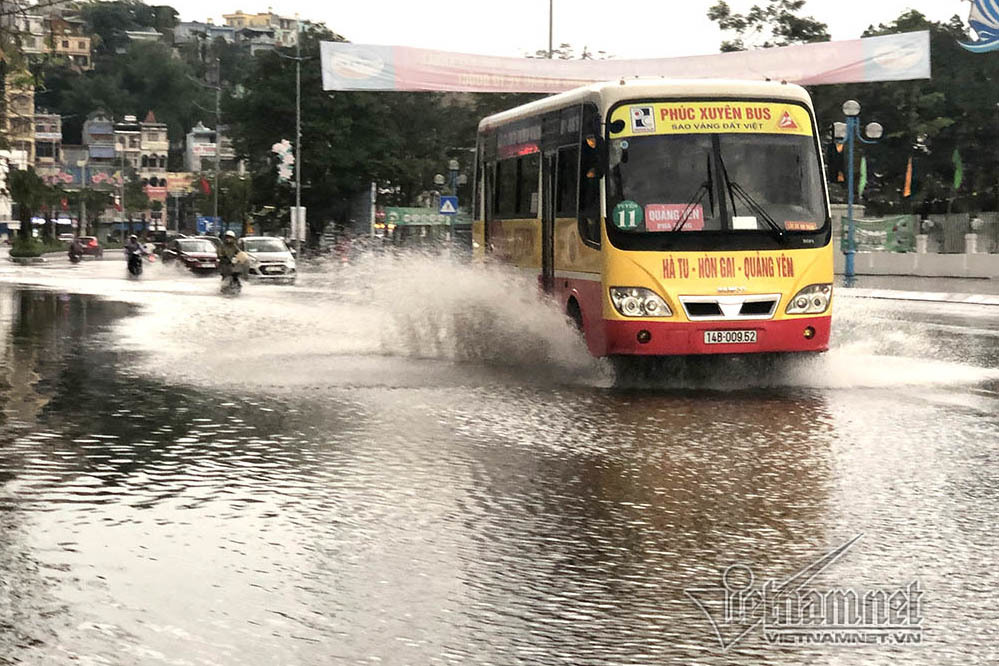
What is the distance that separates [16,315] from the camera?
1126 inches

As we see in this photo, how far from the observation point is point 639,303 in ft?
49.4

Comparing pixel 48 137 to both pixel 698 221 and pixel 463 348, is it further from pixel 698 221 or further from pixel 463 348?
pixel 698 221

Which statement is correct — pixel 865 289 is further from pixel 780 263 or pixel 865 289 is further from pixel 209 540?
pixel 209 540

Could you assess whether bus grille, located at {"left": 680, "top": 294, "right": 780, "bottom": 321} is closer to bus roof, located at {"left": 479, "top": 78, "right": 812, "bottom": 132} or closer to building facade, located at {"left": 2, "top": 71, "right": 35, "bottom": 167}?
bus roof, located at {"left": 479, "top": 78, "right": 812, "bottom": 132}

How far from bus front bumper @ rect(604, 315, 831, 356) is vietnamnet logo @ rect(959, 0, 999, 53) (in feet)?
100

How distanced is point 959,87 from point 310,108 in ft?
119

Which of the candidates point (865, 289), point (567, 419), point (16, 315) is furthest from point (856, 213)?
point (567, 419)

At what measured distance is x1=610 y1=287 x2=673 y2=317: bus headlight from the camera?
590 inches

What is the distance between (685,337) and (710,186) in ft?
5.25

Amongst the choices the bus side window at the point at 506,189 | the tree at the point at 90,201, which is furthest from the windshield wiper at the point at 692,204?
the tree at the point at 90,201

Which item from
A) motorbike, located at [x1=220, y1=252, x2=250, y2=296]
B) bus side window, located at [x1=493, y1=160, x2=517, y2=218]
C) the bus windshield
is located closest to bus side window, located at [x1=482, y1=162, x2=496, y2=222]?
bus side window, located at [x1=493, y1=160, x2=517, y2=218]

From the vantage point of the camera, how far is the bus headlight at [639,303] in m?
15.0

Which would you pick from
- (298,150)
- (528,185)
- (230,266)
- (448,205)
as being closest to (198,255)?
(448,205)

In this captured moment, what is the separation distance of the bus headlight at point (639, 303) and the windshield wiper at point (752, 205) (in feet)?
3.90
